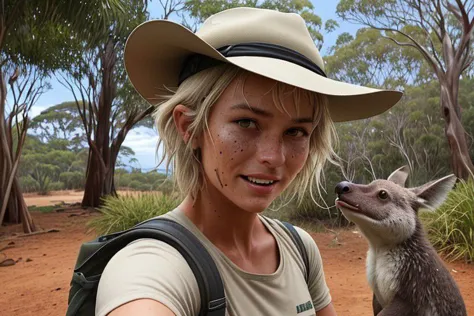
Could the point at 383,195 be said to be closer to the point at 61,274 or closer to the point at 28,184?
the point at 61,274

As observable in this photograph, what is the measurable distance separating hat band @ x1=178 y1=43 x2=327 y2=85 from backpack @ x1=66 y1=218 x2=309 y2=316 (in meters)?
0.36

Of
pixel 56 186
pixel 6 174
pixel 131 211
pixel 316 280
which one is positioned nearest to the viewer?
pixel 316 280

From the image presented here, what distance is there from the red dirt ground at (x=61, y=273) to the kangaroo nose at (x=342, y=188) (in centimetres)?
305

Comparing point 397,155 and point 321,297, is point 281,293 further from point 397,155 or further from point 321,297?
point 397,155

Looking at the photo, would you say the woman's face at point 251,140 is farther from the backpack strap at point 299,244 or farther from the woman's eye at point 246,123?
the backpack strap at point 299,244

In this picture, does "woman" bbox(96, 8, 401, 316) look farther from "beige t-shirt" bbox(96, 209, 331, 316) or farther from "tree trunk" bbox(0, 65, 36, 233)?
"tree trunk" bbox(0, 65, 36, 233)

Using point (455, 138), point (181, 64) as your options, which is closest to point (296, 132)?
point (181, 64)

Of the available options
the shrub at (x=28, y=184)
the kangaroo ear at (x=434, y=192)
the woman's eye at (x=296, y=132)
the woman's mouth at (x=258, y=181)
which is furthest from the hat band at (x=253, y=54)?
the shrub at (x=28, y=184)

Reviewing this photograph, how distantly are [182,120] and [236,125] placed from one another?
153 millimetres

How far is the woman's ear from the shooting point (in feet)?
3.24

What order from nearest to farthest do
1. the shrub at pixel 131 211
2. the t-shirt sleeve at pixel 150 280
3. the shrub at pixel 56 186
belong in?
1. the t-shirt sleeve at pixel 150 280
2. the shrub at pixel 131 211
3. the shrub at pixel 56 186

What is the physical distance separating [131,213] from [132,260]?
6428 millimetres

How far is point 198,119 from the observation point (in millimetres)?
941

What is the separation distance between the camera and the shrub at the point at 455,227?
567cm
